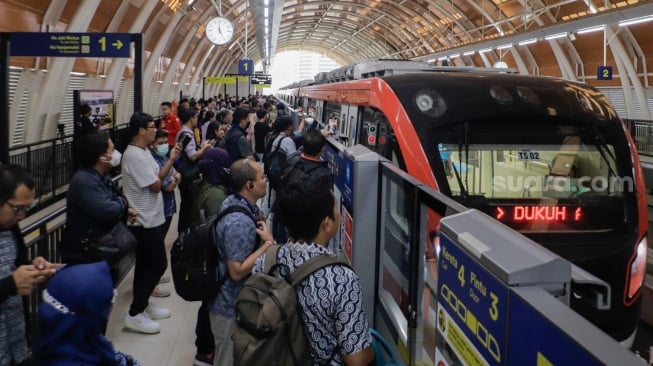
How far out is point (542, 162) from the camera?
15.8 ft

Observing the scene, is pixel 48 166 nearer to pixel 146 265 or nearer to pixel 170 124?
pixel 170 124

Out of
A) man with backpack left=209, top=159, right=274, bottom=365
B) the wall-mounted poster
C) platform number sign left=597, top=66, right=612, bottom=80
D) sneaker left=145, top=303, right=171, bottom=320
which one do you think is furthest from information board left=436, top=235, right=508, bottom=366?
platform number sign left=597, top=66, right=612, bottom=80

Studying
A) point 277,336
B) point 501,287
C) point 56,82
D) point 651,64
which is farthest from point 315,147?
point 651,64

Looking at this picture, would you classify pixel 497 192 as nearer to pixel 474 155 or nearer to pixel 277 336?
pixel 474 155

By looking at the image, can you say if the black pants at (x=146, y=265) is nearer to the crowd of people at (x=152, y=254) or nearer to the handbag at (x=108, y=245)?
the crowd of people at (x=152, y=254)

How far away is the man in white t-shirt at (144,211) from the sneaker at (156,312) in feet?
0.44

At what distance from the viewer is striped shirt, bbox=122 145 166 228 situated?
5.12 metres

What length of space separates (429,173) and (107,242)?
2518 mm

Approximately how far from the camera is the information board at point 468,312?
149 cm

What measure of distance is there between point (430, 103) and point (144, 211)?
2.73m

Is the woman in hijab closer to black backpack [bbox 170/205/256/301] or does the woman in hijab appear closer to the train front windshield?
black backpack [bbox 170/205/256/301]

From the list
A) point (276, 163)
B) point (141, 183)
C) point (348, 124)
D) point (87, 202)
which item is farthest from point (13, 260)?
point (348, 124)

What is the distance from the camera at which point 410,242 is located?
8.98 ft

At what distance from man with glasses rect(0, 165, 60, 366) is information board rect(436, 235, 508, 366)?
197 centimetres
